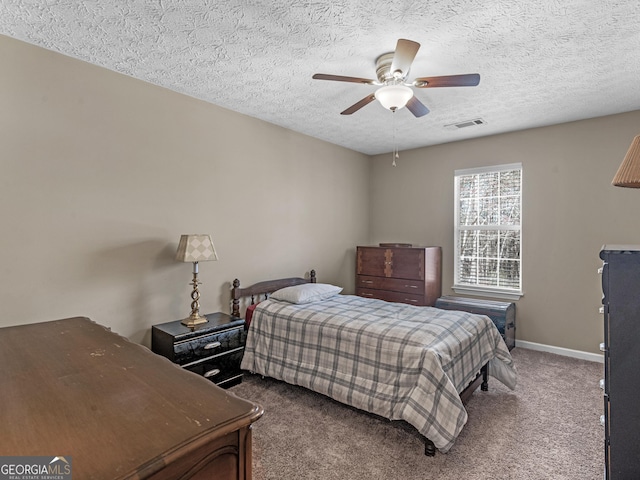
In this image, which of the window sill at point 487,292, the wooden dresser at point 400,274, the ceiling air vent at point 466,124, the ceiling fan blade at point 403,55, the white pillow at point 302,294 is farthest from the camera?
the wooden dresser at point 400,274

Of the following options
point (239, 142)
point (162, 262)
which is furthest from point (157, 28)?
point (162, 262)

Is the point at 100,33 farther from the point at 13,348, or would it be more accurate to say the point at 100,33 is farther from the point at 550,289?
the point at 550,289

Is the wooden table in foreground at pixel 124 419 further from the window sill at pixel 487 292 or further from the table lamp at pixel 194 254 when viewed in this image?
the window sill at pixel 487 292

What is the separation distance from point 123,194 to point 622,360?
133 inches

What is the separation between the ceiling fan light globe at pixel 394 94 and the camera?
2.31 m

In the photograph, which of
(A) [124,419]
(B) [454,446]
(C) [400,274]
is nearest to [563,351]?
(C) [400,274]

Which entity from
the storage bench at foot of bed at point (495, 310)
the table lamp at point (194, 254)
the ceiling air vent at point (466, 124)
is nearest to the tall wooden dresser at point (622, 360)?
the storage bench at foot of bed at point (495, 310)

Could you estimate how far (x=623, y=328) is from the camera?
1.42 meters

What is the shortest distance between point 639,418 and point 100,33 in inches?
141

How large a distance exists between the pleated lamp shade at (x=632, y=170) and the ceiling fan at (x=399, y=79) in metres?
0.97

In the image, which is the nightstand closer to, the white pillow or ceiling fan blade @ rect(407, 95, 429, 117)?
the white pillow

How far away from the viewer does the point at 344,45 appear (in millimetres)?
2322

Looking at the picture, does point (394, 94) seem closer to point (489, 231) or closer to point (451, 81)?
point (451, 81)

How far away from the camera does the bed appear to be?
7.11 feet
